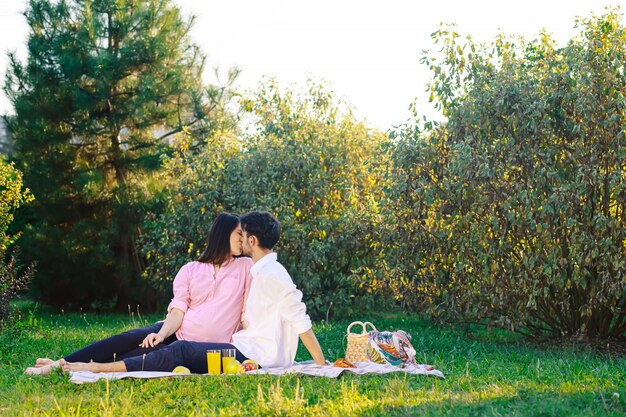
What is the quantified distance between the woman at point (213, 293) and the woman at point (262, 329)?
0.24 m

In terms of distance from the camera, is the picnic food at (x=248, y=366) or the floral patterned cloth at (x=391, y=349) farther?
the floral patterned cloth at (x=391, y=349)

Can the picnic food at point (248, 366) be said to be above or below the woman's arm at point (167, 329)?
below

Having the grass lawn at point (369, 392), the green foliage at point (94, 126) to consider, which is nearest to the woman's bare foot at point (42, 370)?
the grass lawn at point (369, 392)

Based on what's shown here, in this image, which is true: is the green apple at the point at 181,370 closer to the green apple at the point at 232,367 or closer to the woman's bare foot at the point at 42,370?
the green apple at the point at 232,367

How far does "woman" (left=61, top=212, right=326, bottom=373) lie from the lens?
605 cm

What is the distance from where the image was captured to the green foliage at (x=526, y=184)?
783 cm

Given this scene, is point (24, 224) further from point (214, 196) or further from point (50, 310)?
point (214, 196)

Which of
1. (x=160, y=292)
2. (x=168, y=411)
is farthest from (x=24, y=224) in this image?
(x=168, y=411)

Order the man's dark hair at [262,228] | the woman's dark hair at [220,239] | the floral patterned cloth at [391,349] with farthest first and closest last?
the woman's dark hair at [220,239] → the floral patterned cloth at [391,349] → the man's dark hair at [262,228]

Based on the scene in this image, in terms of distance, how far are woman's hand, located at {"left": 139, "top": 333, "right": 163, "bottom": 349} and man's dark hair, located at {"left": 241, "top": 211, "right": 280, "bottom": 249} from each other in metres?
1.04

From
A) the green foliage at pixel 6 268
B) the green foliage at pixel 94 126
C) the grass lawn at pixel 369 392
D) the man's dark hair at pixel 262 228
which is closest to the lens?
the grass lawn at pixel 369 392

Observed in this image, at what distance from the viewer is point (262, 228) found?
6.29 m

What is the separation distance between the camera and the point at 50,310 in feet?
52.9

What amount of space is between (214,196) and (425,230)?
4.33 metres
